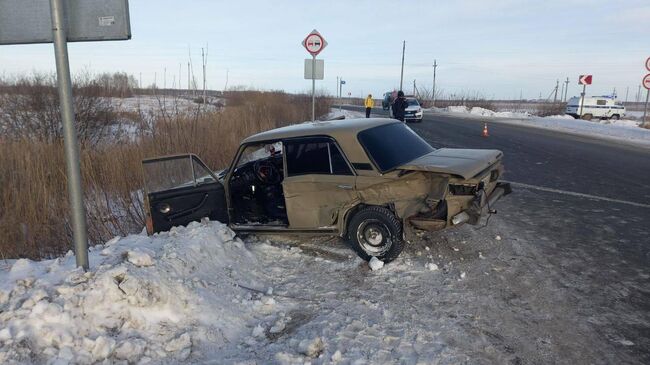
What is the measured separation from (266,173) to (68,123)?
3228 mm

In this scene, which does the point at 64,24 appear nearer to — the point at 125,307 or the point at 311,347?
the point at 125,307

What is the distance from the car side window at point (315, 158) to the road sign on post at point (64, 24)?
96.0 inches

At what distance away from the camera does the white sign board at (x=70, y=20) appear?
3.20 meters

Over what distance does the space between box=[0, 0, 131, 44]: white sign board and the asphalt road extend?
3.61 meters

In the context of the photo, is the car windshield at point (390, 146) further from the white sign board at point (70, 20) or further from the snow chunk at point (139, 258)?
the white sign board at point (70, 20)

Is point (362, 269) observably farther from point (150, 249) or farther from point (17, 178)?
point (17, 178)

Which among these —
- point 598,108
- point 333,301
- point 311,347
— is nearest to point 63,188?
point 333,301

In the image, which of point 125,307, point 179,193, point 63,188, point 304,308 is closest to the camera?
point 125,307

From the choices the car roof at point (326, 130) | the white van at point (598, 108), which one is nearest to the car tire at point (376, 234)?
the car roof at point (326, 130)

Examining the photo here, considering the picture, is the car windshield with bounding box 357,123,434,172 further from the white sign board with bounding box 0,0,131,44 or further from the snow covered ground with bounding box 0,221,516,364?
the white sign board with bounding box 0,0,131,44

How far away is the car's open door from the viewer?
507 centimetres

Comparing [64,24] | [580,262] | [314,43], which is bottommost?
[580,262]

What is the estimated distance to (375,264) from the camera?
15.7 ft

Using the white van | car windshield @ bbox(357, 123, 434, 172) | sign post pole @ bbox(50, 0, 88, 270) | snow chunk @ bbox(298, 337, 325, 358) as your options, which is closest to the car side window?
car windshield @ bbox(357, 123, 434, 172)
